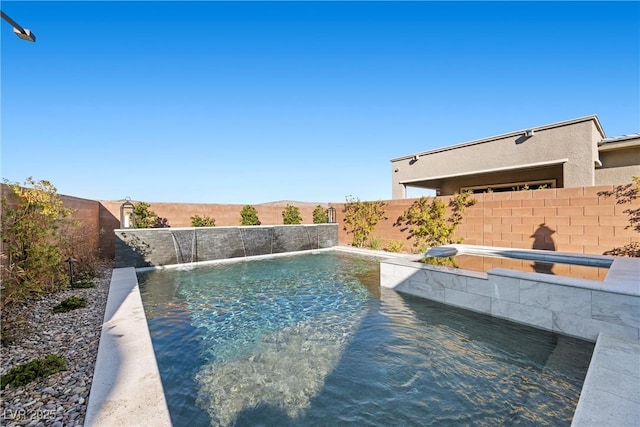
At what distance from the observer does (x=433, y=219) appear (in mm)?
10758

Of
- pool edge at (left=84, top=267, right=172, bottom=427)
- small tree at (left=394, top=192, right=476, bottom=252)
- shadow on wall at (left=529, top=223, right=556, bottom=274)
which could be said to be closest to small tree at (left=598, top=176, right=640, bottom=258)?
shadow on wall at (left=529, top=223, right=556, bottom=274)

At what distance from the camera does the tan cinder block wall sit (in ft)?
23.2

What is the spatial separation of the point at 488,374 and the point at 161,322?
456 cm

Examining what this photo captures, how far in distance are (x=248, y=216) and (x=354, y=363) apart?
10.8 metres

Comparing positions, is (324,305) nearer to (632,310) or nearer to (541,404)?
(541,404)

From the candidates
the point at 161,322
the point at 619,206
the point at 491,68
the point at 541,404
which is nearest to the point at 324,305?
the point at 161,322

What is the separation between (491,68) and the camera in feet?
30.6

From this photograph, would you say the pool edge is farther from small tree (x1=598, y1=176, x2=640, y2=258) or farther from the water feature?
small tree (x1=598, y1=176, x2=640, y2=258)

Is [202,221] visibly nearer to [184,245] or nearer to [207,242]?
[207,242]

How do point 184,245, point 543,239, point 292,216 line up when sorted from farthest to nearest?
point 292,216 < point 184,245 < point 543,239

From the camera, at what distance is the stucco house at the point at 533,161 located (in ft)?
31.0

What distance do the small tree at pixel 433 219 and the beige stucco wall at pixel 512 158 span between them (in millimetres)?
3015

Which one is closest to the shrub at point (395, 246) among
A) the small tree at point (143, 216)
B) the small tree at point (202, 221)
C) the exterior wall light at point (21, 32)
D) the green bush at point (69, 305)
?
the small tree at point (202, 221)

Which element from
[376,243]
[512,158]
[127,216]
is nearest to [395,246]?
[376,243]
